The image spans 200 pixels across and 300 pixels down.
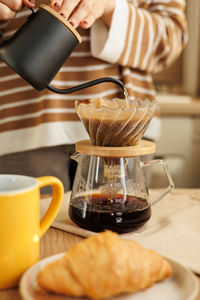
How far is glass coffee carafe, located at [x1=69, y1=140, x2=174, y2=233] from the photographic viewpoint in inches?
22.4

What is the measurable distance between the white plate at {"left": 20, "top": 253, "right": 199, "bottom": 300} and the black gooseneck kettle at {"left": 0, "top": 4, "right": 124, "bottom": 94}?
249mm

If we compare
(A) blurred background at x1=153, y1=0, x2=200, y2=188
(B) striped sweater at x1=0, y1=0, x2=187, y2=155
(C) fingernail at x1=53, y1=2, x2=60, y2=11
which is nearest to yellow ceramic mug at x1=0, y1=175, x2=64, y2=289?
(C) fingernail at x1=53, y1=2, x2=60, y2=11

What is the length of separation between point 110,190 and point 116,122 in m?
0.11

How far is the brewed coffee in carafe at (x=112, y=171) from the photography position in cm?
56

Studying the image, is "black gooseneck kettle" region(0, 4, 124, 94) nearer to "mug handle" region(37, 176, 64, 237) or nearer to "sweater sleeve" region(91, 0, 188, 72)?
"mug handle" region(37, 176, 64, 237)

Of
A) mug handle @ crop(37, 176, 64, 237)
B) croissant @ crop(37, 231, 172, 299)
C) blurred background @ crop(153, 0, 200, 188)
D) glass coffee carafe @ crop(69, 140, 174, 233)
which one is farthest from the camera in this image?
blurred background @ crop(153, 0, 200, 188)

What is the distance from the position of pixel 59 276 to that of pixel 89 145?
250mm

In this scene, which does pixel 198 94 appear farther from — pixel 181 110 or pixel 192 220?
pixel 192 220

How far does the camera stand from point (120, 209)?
58 cm

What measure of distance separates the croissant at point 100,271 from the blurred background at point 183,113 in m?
1.49

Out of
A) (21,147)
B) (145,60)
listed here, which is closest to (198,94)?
(145,60)

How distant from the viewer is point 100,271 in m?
0.36

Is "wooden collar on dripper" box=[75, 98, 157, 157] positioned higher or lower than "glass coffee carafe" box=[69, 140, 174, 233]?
higher

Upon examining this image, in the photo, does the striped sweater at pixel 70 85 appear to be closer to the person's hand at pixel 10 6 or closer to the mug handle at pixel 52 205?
the person's hand at pixel 10 6
